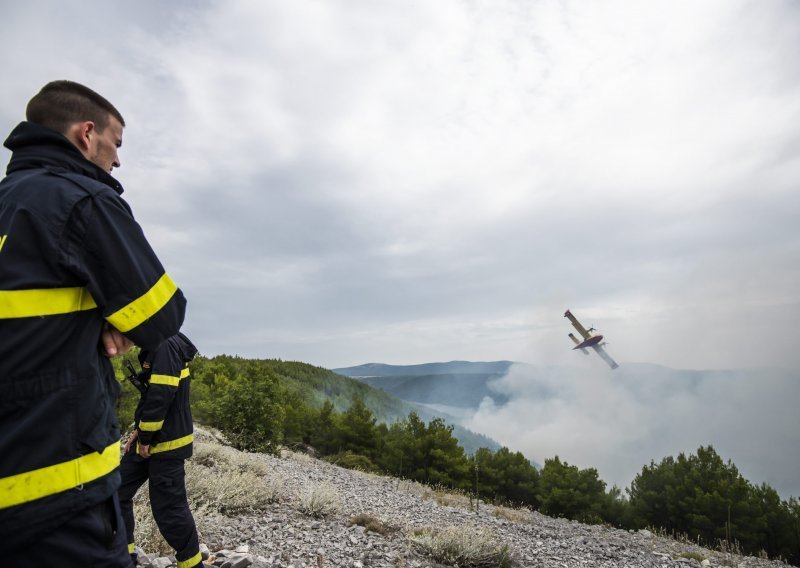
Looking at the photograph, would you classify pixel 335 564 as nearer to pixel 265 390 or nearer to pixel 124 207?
pixel 124 207

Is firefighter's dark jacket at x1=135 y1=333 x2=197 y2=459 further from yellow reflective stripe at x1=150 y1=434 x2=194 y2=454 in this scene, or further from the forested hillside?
the forested hillside

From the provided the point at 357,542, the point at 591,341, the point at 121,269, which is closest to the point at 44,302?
the point at 121,269

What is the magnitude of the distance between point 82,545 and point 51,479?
0.87ft

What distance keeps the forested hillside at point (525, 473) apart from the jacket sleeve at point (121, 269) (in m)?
13.1

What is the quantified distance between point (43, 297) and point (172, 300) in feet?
1.41

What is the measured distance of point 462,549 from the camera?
6.32m

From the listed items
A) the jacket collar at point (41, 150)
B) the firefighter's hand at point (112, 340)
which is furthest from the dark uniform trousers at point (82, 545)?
the jacket collar at point (41, 150)

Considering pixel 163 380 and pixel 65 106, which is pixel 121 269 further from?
pixel 163 380

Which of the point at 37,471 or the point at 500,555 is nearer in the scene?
the point at 37,471

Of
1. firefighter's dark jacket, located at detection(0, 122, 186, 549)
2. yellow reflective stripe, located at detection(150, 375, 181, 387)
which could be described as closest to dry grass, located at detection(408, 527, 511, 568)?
yellow reflective stripe, located at detection(150, 375, 181, 387)

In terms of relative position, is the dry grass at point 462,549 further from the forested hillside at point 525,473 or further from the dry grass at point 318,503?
the forested hillside at point 525,473

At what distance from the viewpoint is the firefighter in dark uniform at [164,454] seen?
4.06 metres

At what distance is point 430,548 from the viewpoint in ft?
21.0

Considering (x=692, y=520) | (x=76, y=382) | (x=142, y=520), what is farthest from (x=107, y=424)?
(x=692, y=520)
